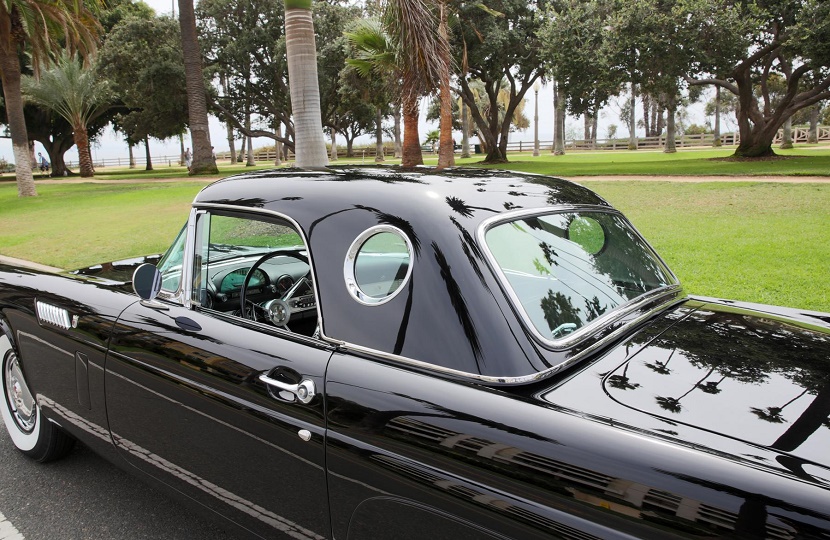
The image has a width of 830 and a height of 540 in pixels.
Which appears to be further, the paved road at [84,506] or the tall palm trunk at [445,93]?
the tall palm trunk at [445,93]

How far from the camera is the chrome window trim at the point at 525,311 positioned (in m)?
1.77

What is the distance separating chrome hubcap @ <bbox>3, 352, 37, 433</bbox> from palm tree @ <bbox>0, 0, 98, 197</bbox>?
57.5 ft

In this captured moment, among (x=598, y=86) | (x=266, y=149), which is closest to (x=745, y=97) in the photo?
(x=598, y=86)

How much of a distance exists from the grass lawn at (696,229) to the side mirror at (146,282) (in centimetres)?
518

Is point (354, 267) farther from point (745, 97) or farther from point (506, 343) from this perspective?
point (745, 97)

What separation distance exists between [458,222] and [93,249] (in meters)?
10.7

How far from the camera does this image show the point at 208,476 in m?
2.25

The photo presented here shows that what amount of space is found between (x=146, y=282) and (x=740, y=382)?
7.39 ft

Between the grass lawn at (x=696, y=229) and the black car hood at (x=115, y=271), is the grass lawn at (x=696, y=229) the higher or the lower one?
the lower one

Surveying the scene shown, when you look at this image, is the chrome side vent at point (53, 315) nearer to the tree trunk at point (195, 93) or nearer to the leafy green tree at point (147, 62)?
the tree trunk at point (195, 93)

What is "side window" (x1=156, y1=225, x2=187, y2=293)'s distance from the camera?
8.64 ft

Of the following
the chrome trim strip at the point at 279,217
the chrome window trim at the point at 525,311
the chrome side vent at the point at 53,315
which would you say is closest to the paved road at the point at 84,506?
the chrome side vent at the point at 53,315

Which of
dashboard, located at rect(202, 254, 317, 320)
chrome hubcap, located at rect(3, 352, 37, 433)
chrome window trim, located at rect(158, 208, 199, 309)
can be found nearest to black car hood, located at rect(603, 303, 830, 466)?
dashboard, located at rect(202, 254, 317, 320)

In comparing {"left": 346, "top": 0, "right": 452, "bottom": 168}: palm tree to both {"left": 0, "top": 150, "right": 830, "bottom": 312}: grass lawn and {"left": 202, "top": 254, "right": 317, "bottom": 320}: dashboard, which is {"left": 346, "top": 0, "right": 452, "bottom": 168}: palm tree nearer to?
{"left": 0, "top": 150, "right": 830, "bottom": 312}: grass lawn
